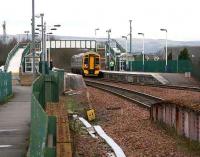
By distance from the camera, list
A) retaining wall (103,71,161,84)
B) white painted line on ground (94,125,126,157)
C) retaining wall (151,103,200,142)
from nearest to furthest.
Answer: white painted line on ground (94,125,126,157) → retaining wall (151,103,200,142) → retaining wall (103,71,161,84)

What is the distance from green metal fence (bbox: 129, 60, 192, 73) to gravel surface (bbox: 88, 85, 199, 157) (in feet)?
114

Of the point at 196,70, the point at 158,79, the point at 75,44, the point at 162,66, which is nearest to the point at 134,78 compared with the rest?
the point at 158,79

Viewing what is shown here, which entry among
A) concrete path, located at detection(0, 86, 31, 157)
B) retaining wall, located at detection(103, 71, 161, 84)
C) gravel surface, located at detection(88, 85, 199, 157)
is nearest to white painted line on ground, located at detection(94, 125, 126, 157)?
gravel surface, located at detection(88, 85, 199, 157)

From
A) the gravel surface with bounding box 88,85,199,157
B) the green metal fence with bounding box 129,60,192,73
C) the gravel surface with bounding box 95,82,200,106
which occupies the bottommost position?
the gravel surface with bounding box 88,85,199,157

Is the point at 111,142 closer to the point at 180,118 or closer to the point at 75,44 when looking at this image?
the point at 180,118

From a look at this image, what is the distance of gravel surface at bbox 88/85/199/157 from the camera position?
486 inches

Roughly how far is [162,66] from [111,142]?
53.5 meters

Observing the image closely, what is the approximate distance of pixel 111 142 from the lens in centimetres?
1352

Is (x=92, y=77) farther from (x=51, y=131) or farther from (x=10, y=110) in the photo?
(x=51, y=131)

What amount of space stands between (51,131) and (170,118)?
8.79 meters

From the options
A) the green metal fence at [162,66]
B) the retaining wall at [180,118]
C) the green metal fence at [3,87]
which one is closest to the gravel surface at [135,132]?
the retaining wall at [180,118]

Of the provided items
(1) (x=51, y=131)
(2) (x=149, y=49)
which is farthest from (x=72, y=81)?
(2) (x=149, y=49)

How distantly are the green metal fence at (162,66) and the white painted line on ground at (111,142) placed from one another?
132ft

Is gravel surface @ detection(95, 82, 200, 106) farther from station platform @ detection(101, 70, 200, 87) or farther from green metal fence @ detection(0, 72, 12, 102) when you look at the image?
station platform @ detection(101, 70, 200, 87)
